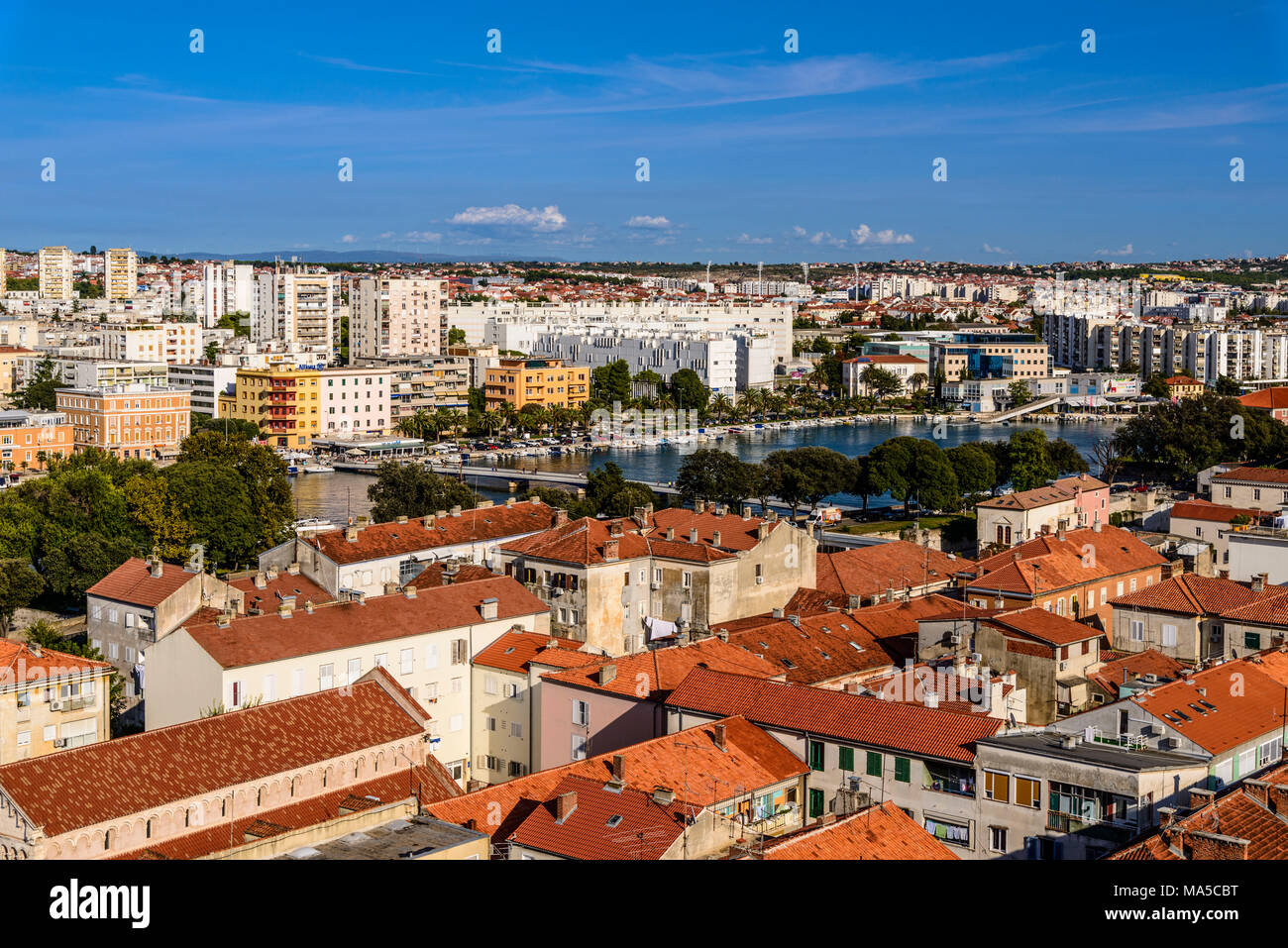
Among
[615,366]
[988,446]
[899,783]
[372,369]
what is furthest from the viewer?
[615,366]

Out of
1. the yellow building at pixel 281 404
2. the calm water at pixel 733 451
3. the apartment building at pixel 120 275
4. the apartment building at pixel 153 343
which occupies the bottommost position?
the calm water at pixel 733 451

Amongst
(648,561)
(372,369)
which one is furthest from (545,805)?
(372,369)

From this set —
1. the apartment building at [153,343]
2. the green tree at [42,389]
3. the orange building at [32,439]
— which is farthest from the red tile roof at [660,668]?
the apartment building at [153,343]

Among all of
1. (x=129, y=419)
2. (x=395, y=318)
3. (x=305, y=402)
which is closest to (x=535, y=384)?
(x=305, y=402)

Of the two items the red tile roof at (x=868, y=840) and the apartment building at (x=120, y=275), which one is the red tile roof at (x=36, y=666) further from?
the apartment building at (x=120, y=275)

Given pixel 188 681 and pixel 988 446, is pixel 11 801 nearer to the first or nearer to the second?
pixel 188 681

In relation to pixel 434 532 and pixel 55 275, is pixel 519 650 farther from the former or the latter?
pixel 55 275

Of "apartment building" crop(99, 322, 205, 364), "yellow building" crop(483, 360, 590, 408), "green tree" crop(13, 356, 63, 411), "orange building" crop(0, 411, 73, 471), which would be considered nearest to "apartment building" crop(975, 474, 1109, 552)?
"orange building" crop(0, 411, 73, 471)
